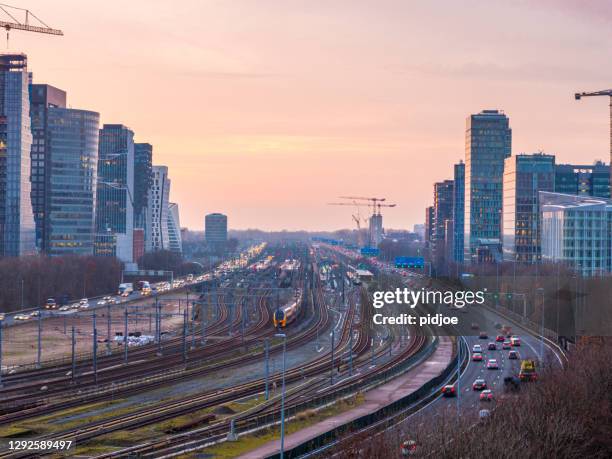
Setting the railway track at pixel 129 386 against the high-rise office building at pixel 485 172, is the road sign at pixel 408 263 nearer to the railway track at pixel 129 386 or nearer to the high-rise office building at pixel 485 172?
the railway track at pixel 129 386

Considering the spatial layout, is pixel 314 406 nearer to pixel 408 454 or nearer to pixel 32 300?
pixel 408 454

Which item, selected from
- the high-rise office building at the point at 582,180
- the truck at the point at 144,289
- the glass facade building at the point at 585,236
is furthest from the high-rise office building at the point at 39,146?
the glass facade building at the point at 585,236

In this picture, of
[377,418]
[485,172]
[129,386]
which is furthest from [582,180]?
[377,418]

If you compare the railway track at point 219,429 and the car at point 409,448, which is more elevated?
the car at point 409,448

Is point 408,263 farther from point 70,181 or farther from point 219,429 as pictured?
point 70,181

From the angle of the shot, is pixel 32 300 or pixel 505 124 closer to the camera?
pixel 32 300

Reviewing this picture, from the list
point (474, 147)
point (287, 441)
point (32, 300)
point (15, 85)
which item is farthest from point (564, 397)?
point (474, 147)
